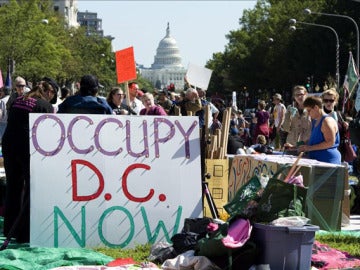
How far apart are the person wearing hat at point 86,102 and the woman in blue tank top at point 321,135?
2485 mm

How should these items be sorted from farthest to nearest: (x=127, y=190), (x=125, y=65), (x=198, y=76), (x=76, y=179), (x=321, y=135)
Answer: (x=198, y=76)
(x=125, y=65)
(x=321, y=135)
(x=127, y=190)
(x=76, y=179)

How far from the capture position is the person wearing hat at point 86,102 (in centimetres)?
918

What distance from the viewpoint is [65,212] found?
8312 millimetres

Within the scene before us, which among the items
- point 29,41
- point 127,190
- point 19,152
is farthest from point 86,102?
point 29,41

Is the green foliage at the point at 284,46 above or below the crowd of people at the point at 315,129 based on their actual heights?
above

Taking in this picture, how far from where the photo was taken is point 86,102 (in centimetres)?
921

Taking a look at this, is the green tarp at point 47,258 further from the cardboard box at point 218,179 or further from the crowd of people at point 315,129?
the crowd of people at point 315,129

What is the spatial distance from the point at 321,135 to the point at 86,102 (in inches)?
114

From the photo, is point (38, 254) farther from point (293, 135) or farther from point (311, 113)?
point (293, 135)

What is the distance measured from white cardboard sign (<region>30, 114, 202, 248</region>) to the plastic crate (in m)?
1.51

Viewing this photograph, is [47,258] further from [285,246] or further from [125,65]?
[125,65]

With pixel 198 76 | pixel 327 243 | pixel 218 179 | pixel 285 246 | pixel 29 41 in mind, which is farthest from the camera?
pixel 29 41

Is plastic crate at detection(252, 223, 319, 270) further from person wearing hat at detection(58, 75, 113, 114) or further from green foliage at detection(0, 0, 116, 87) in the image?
green foliage at detection(0, 0, 116, 87)

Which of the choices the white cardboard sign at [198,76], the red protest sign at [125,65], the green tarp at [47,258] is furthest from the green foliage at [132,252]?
the white cardboard sign at [198,76]
